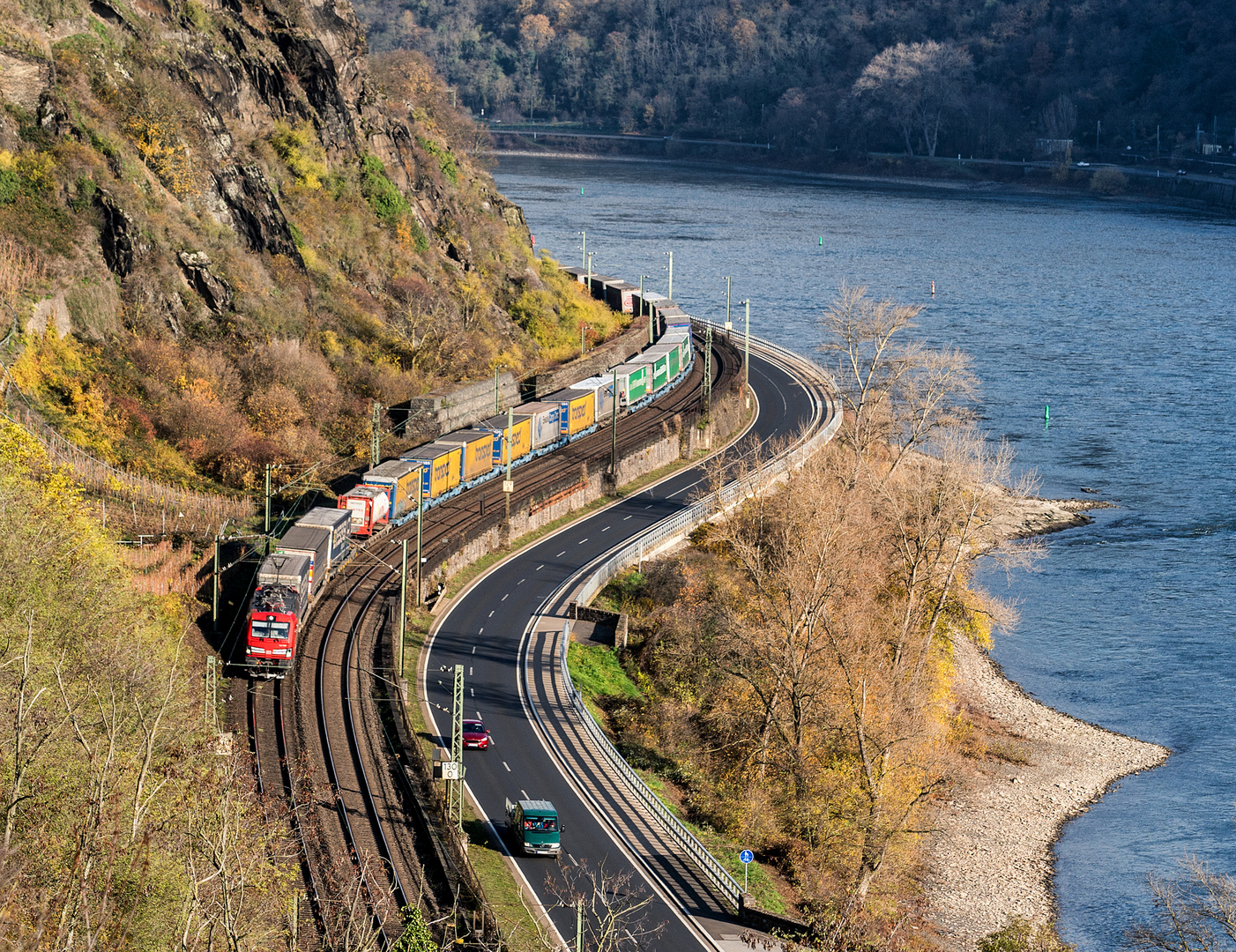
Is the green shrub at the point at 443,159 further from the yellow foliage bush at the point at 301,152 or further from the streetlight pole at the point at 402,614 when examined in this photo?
the streetlight pole at the point at 402,614

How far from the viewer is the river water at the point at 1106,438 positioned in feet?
204

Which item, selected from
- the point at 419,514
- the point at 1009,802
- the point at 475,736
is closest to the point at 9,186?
the point at 419,514

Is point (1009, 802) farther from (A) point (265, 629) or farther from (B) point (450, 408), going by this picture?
(B) point (450, 408)

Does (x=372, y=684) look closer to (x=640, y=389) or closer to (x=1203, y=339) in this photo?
(x=640, y=389)

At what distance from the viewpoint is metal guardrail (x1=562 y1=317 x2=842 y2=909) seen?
4888cm

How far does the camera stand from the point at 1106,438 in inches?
4500

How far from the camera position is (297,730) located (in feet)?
168

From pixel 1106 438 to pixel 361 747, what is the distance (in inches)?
3201

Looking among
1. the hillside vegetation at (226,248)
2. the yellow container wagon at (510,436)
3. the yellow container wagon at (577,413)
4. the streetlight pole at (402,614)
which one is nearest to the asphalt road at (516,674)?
the streetlight pole at (402,614)

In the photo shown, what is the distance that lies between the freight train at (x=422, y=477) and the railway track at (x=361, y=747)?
48.2 inches

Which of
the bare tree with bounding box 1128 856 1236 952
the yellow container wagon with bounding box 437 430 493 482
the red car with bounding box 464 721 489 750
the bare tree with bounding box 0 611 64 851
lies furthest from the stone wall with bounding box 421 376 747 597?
the bare tree with bounding box 1128 856 1236 952

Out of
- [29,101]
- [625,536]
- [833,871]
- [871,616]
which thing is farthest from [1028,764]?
[29,101]

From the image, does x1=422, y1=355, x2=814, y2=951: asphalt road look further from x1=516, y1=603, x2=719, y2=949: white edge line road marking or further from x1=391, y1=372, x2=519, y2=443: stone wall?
x1=391, y1=372, x2=519, y2=443: stone wall

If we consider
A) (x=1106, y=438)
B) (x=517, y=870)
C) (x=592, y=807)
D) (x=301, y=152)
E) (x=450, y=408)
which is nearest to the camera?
(x=517, y=870)
